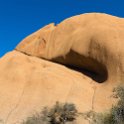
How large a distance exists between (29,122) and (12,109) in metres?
2.44

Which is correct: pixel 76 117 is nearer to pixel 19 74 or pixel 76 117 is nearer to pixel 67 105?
pixel 67 105

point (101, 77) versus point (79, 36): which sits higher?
point (79, 36)

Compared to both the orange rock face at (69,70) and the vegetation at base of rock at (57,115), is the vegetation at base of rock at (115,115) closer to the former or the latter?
the orange rock face at (69,70)

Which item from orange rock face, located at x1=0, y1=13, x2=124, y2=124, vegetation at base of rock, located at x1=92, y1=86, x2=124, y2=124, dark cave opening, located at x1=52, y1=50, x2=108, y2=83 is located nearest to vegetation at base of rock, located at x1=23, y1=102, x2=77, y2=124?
orange rock face, located at x1=0, y1=13, x2=124, y2=124

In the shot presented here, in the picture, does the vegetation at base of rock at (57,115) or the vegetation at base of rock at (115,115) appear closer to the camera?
the vegetation at base of rock at (115,115)

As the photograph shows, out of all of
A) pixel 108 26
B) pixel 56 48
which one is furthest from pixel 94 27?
pixel 56 48

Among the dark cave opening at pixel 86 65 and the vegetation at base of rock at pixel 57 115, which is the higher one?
the dark cave opening at pixel 86 65

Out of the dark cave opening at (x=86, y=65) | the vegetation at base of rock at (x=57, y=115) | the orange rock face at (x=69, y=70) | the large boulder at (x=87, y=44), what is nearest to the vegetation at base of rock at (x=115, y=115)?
the orange rock face at (x=69, y=70)

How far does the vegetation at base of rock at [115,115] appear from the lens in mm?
21188

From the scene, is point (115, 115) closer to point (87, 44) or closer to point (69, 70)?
point (87, 44)

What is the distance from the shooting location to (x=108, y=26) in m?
26.0

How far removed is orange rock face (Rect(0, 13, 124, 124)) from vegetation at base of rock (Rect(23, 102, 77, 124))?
0.56 meters

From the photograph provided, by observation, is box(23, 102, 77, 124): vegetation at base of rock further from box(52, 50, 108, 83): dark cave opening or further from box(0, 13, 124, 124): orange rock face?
box(52, 50, 108, 83): dark cave opening

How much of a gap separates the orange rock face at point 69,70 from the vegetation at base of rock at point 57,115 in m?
0.56
